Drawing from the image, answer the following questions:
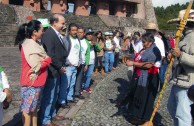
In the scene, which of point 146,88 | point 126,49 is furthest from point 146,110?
point 126,49

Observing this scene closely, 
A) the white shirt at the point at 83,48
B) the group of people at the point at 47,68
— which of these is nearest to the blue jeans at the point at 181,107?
the group of people at the point at 47,68

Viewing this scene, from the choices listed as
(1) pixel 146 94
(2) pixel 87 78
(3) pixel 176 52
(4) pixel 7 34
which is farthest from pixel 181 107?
(4) pixel 7 34

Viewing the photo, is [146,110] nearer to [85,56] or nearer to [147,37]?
[147,37]

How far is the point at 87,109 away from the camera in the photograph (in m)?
5.30

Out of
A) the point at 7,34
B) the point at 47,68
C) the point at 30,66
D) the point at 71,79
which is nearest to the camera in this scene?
the point at 30,66

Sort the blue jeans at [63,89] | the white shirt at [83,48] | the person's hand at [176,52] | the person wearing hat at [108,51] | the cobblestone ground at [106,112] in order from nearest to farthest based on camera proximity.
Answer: the person's hand at [176,52]
the cobblestone ground at [106,112]
the blue jeans at [63,89]
the white shirt at [83,48]
the person wearing hat at [108,51]

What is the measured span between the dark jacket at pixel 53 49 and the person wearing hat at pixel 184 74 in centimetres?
193

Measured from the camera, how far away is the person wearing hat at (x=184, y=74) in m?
3.05

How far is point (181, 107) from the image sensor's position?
10.2 ft

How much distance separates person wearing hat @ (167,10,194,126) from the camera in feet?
10.00

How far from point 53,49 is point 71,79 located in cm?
142

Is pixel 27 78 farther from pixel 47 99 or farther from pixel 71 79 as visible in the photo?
pixel 71 79

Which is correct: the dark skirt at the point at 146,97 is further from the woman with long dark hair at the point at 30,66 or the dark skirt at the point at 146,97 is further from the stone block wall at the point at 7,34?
the stone block wall at the point at 7,34

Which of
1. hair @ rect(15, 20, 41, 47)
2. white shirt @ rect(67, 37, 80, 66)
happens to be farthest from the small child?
white shirt @ rect(67, 37, 80, 66)
